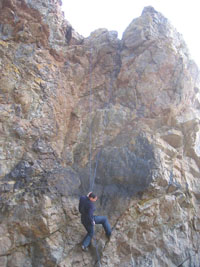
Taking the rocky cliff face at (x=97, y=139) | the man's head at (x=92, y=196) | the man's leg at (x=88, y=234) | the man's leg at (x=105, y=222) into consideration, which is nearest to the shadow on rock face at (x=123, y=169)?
the rocky cliff face at (x=97, y=139)

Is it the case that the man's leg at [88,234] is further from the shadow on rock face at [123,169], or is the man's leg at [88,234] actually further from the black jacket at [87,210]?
the shadow on rock face at [123,169]

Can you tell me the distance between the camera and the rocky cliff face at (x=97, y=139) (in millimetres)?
5340

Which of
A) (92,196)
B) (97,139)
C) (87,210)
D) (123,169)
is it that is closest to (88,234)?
(87,210)

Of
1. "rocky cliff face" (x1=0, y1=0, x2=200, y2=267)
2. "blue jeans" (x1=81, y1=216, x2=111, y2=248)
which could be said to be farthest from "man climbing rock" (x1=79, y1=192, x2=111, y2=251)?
"rocky cliff face" (x1=0, y1=0, x2=200, y2=267)

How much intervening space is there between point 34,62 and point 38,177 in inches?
145

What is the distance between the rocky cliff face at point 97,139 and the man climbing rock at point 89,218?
12.8 inches

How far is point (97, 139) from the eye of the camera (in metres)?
6.96

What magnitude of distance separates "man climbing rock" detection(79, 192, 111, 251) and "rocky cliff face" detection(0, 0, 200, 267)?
325 mm

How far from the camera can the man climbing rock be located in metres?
5.14

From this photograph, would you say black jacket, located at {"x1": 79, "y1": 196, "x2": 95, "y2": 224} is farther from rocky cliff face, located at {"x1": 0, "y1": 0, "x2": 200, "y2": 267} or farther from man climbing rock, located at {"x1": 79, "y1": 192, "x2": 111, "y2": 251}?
rocky cliff face, located at {"x1": 0, "y1": 0, "x2": 200, "y2": 267}

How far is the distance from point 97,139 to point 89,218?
8.47 ft

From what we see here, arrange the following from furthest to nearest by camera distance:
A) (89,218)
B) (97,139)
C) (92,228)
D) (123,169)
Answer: (97,139)
(123,169)
(92,228)
(89,218)

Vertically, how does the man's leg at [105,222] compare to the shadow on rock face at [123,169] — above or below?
below

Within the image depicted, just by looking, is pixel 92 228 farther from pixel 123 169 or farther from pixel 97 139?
pixel 97 139
